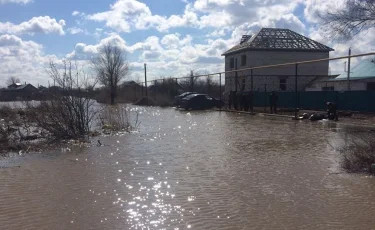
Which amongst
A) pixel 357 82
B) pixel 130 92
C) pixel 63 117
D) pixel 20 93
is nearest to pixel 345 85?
pixel 357 82

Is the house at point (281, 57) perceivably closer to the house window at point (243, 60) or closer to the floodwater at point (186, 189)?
the house window at point (243, 60)

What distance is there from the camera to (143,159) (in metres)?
10.5

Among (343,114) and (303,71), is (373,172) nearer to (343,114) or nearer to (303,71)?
(343,114)

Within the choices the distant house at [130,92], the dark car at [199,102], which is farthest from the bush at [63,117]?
the distant house at [130,92]

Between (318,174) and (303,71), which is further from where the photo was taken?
(303,71)

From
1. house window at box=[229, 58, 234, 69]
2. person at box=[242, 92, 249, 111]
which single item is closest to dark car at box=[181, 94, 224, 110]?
person at box=[242, 92, 249, 111]

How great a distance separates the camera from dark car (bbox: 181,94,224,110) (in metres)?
35.8

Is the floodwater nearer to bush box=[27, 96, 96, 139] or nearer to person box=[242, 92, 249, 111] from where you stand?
bush box=[27, 96, 96, 139]

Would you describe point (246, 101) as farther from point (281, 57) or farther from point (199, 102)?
point (281, 57)

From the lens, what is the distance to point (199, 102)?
3588 cm

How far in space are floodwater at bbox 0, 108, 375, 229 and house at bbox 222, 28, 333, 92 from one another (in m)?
36.5

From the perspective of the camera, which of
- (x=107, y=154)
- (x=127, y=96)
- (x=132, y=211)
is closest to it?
(x=132, y=211)

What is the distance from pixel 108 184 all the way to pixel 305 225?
3.82 m

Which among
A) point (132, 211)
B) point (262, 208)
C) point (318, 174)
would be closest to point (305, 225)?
point (262, 208)
